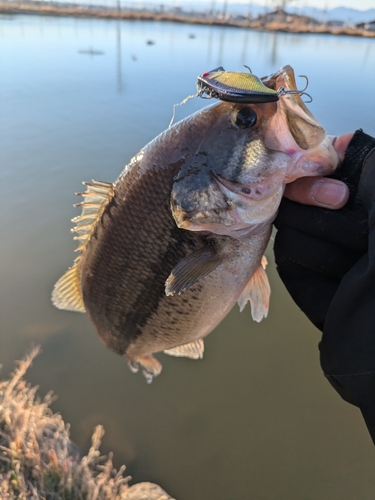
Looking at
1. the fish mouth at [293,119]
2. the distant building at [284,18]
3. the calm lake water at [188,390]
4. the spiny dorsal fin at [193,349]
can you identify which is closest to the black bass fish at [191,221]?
the fish mouth at [293,119]

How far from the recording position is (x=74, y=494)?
6.12 ft

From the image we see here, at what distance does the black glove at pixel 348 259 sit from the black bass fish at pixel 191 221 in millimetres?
108

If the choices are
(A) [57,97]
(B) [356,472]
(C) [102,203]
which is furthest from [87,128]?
(B) [356,472]

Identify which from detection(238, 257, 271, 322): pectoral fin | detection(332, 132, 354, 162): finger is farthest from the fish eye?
detection(238, 257, 271, 322): pectoral fin

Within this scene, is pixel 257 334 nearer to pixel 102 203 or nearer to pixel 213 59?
pixel 102 203

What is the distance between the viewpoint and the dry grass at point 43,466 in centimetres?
179

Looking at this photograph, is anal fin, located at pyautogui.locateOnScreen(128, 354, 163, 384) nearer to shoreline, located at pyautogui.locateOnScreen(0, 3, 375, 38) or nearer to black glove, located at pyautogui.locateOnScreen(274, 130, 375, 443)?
black glove, located at pyautogui.locateOnScreen(274, 130, 375, 443)

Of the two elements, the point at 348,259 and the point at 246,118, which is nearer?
the point at 246,118

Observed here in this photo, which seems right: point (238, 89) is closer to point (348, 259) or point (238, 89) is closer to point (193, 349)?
point (348, 259)

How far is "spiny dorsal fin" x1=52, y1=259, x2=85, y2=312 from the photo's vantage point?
1843mm

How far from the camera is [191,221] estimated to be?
1240 mm

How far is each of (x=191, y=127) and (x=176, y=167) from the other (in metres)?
0.16

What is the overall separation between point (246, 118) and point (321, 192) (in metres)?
0.37

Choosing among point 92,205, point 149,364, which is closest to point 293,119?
point 92,205
